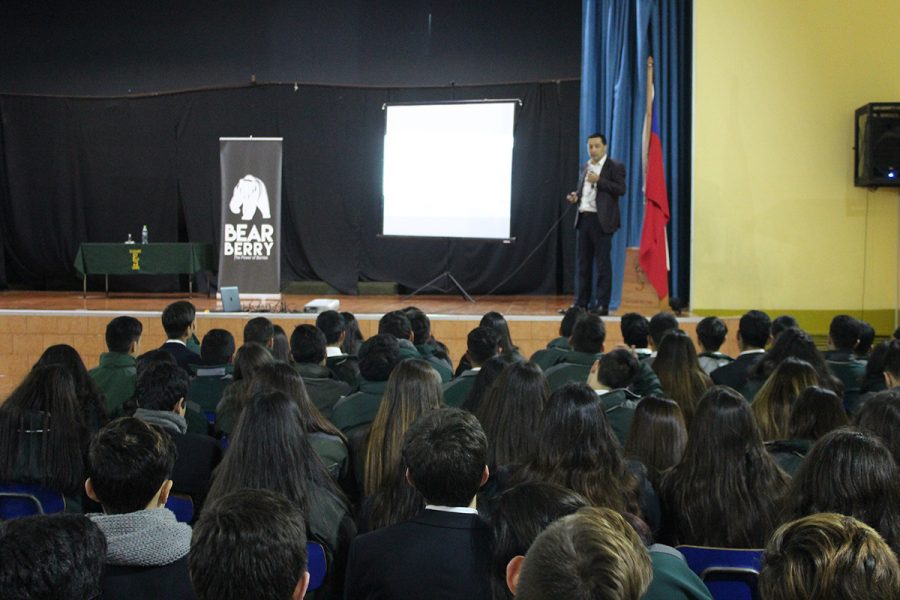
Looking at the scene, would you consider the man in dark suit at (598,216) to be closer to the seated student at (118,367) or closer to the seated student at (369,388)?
the seated student at (118,367)

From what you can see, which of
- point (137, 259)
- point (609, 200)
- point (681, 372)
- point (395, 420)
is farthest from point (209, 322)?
point (395, 420)

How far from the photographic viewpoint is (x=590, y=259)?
834 cm

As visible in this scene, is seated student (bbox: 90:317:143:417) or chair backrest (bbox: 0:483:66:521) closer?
chair backrest (bbox: 0:483:66:521)

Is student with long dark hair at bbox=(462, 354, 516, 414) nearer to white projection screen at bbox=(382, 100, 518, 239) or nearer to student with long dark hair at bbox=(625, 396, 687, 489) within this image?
student with long dark hair at bbox=(625, 396, 687, 489)

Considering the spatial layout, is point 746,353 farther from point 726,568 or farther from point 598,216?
point 598,216

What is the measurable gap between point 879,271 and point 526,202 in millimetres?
3792

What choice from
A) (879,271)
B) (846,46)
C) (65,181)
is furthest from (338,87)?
(879,271)

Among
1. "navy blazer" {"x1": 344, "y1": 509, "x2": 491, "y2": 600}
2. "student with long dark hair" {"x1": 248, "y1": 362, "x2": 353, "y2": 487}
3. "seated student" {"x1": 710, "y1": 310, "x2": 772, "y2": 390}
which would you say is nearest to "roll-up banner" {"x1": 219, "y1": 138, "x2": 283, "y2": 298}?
"seated student" {"x1": 710, "y1": 310, "x2": 772, "y2": 390}

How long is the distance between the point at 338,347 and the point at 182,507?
7.58ft

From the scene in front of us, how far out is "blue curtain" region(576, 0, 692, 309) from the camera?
8.91 meters

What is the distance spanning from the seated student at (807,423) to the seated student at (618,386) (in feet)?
2.26

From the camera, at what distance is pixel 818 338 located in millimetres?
8500

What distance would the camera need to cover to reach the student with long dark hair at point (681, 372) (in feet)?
13.2

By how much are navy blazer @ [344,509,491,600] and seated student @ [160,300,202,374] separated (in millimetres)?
3263
